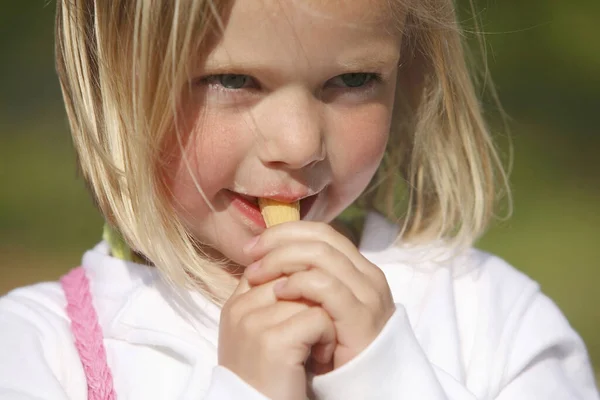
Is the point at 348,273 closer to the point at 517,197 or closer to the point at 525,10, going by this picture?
the point at 517,197

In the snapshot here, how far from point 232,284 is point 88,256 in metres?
0.24

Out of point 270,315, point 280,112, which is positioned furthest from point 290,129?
point 270,315

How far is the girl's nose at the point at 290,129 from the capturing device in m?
1.28

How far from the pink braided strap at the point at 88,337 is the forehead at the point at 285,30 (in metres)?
0.43

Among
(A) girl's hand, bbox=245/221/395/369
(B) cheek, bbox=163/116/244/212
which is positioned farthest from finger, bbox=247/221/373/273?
(B) cheek, bbox=163/116/244/212

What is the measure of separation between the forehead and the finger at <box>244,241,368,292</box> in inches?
9.3

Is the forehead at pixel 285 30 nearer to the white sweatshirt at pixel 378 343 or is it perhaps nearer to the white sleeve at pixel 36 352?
the white sweatshirt at pixel 378 343

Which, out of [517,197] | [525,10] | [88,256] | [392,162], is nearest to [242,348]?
[88,256]

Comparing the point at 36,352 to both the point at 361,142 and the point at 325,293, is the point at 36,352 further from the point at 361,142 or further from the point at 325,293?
the point at 361,142

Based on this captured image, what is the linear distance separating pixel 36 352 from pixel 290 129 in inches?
18.3

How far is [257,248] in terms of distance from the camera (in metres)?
1.29

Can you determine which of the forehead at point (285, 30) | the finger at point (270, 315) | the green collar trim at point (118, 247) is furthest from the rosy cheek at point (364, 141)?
the green collar trim at point (118, 247)

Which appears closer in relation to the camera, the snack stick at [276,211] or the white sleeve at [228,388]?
the white sleeve at [228,388]

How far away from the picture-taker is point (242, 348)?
125 cm
